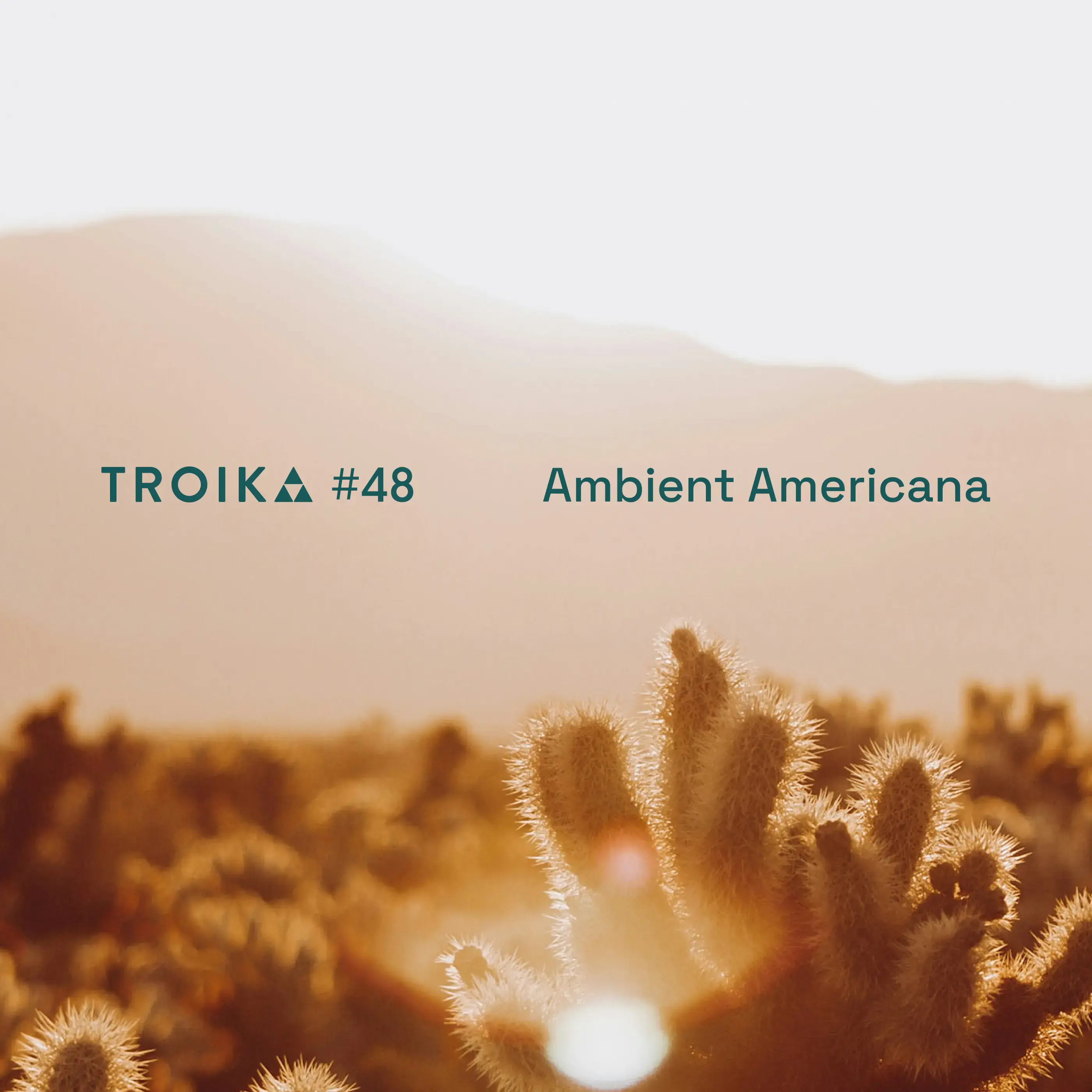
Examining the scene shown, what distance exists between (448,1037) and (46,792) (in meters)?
8.76

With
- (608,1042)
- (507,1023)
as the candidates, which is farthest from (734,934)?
(507,1023)

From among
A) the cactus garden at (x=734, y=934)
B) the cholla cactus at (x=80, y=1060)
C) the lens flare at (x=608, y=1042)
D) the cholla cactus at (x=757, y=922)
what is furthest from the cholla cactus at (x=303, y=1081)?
the lens flare at (x=608, y=1042)

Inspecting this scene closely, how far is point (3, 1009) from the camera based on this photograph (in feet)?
24.4

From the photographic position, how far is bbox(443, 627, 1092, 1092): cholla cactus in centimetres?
300

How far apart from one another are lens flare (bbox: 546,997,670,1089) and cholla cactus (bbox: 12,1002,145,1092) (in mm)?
1000

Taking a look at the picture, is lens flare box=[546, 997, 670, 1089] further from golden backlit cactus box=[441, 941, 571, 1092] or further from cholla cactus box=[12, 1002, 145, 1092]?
cholla cactus box=[12, 1002, 145, 1092]

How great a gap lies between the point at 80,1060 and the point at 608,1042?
131 cm

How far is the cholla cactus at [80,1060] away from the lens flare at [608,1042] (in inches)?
39.4

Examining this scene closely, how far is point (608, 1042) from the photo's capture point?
3.22 meters

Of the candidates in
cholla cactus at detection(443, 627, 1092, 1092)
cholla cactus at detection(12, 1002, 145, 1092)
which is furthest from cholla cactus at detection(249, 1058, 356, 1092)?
cholla cactus at detection(443, 627, 1092, 1092)

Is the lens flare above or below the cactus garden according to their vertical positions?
below

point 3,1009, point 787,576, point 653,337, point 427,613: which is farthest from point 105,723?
point 653,337

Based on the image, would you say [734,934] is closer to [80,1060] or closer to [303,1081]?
[303,1081]

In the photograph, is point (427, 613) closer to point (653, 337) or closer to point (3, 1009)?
point (653, 337)
